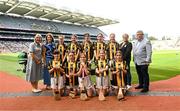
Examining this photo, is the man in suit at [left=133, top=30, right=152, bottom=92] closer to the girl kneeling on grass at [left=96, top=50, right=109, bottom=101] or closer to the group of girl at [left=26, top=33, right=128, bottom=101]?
the group of girl at [left=26, top=33, right=128, bottom=101]

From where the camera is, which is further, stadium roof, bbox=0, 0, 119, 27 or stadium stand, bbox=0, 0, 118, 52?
stadium roof, bbox=0, 0, 119, 27

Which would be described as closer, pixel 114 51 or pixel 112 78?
pixel 112 78

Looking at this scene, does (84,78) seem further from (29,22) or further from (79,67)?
(29,22)

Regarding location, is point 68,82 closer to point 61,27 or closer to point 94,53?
point 94,53

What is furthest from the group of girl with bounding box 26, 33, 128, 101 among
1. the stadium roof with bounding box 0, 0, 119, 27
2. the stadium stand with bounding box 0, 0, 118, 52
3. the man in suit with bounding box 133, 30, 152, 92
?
the stadium roof with bounding box 0, 0, 119, 27

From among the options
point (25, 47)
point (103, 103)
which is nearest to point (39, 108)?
point (103, 103)

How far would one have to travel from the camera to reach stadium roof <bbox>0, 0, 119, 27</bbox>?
52.0 m

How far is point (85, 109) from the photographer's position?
680 cm

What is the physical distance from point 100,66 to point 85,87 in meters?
0.74

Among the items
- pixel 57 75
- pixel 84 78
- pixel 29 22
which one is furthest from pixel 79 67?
pixel 29 22

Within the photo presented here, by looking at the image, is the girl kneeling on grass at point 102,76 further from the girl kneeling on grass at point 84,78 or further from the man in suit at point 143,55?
the man in suit at point 143,55

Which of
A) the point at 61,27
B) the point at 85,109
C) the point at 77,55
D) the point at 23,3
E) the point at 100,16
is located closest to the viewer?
the point at 85,109

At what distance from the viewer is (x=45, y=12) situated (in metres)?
60.7

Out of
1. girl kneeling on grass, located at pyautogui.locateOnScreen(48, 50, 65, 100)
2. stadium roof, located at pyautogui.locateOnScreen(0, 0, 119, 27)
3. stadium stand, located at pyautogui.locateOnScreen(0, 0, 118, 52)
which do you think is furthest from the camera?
stadium roof, located at pyautogui.locateOnScreen(0, 0, 119, 27)
